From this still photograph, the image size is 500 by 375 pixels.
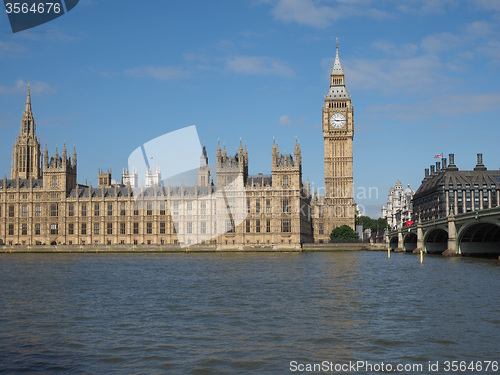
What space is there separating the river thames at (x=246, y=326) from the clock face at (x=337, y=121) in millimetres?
104767

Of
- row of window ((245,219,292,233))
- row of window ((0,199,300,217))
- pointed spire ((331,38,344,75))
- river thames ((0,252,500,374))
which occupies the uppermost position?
pointed spire ((331,38,344,75))

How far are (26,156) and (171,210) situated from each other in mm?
46361

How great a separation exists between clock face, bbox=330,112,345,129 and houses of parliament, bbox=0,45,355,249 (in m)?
19.3

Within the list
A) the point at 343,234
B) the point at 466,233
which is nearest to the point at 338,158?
the point at 343,234

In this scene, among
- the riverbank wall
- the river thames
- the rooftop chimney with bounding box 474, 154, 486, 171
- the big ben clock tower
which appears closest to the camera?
the river thames

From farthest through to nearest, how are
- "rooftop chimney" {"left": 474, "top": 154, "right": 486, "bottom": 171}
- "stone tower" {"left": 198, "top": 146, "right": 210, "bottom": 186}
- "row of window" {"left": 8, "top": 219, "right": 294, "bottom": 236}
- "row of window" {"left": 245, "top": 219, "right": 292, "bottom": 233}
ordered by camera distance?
"rooftop chimney" {"left": 474, "top": 154, "right": 486, "bottom": 171}, "stone tower" {"left": 198, "top": 146, "right": 210, "bottom": 186}, "row of window" {"left": 8, "top": 219, "right": 294, "bottom": 236}, "row of window" {"left": 245, "top": 219, "right": 292, "bottom": 233}

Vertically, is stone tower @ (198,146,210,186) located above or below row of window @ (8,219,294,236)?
above

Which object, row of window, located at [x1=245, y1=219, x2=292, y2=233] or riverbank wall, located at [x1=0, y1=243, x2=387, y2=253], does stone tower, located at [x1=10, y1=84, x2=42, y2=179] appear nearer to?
riverbank wall, located at [x1=0, y1=243, x2=387, y2=253]

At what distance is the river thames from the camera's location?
64.5 ft

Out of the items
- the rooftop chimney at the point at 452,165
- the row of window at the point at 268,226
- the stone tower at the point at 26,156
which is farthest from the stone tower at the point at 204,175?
the rooftop chimney at the point at 452,165

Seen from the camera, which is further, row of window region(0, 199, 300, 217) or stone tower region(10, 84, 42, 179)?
stone tower region(10, 84, 42, 179)

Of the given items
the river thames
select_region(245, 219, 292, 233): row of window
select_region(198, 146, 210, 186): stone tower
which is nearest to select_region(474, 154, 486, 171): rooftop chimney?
select_region(245, 219, 292, 233): row of window

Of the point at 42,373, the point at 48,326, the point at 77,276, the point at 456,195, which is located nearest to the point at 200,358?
the point at 42,373

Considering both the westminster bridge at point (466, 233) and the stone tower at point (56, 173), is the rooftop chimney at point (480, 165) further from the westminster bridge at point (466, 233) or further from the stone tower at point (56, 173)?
the stone tower at point (56, 173)
